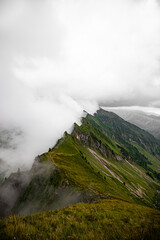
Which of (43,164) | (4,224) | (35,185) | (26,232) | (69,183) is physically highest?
(43,164)

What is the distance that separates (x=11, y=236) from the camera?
5.27 metres

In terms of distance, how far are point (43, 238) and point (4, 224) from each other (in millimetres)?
2425

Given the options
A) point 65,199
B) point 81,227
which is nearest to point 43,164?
point 65,199

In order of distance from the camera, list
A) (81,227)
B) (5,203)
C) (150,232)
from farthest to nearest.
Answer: (5,203)
(81,227)
(150,232)

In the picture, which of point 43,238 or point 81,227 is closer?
point 43,238

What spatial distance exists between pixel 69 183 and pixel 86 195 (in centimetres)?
1293

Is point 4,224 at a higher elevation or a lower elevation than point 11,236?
higher

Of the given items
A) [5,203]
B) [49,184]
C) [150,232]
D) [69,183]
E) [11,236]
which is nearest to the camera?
[150,232]

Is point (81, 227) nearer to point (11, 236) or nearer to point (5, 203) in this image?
point (11, 236)

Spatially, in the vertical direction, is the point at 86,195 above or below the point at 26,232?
below

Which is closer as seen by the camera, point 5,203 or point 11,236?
point 11,236

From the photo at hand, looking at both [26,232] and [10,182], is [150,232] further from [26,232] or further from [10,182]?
[10,182]

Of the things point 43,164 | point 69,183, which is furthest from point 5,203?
point 69,183

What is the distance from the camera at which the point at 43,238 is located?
18.4 ft
